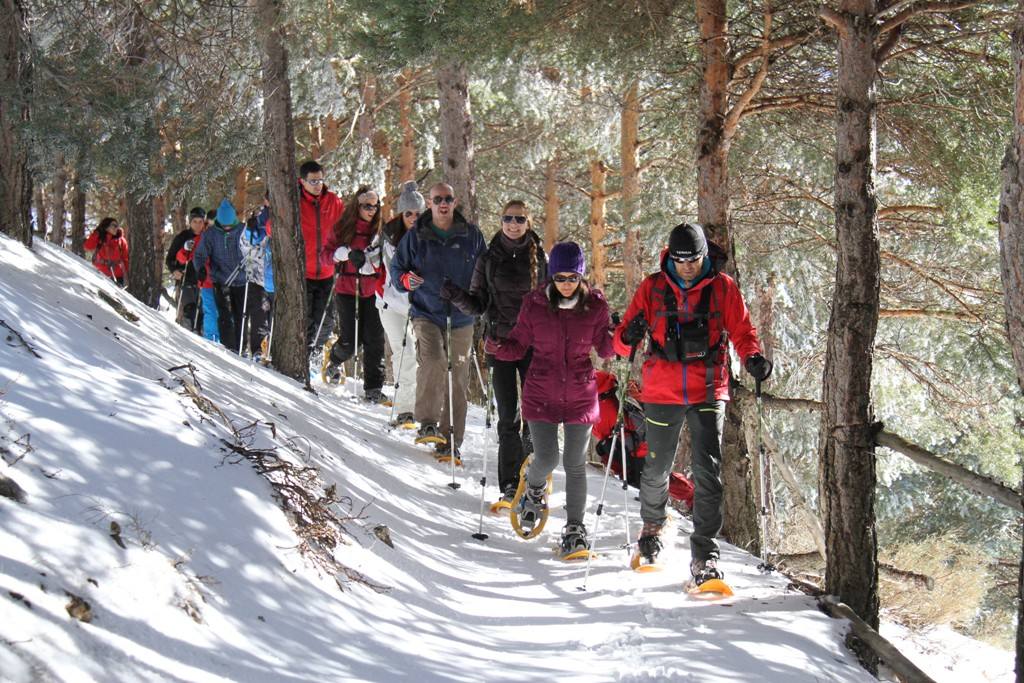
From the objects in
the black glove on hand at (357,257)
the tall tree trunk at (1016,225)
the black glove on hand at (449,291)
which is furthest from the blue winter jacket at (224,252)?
the tall tree trunk at (1016,225)

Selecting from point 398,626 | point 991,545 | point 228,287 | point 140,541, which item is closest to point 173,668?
point 140,541

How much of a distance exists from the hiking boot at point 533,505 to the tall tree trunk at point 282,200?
3.95 meters

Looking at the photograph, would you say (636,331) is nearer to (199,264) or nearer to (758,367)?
(758,367)

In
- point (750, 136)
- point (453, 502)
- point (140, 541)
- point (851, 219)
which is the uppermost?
point (750, 136)

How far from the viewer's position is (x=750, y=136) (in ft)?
34.3

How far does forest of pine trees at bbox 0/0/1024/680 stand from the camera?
552cm

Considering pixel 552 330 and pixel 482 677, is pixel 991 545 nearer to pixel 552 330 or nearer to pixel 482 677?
pixel 552 330

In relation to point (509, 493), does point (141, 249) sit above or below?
above

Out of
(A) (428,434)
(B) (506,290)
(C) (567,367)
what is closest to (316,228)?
(A) (428,434)

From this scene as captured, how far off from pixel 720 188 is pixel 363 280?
4154 mm

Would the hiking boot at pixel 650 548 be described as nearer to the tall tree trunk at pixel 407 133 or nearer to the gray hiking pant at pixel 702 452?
the gray hiking pant at pixel 702 452

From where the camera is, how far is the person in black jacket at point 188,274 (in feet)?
41.4

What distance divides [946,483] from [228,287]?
20.4 meters

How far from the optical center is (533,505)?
652 centimetres
